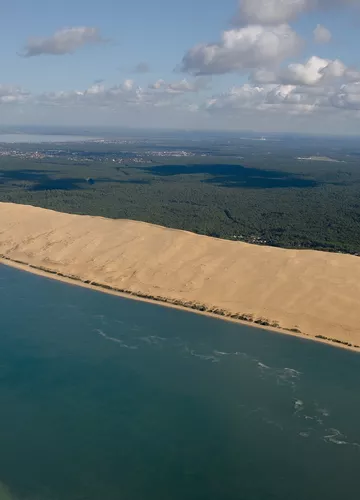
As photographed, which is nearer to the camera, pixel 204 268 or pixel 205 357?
pixel 205 357

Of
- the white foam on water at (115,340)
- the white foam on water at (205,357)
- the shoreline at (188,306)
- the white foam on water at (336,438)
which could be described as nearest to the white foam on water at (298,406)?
the white foam on water at (336,438)

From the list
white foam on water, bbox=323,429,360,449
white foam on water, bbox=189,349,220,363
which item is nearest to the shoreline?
white foam on water, bbox=189,349,220,363

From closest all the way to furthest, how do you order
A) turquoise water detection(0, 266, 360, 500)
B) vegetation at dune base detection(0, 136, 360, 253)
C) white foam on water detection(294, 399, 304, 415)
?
1. turquoise water detection(0, 266, 360, 500)
2. white foam on water detection(294, 399, 304, 415)
3. vegetation at dune base detection(0, 136, 360, 253)

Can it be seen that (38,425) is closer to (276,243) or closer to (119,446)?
(119,446)

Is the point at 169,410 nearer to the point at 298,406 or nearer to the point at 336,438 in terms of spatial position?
the point at 298,406

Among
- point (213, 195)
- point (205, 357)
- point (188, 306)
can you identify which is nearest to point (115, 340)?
point (205, 357)

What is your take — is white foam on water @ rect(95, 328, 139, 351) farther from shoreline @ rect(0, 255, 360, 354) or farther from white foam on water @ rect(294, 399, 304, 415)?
white foam on water @ rect(294, 399, 304, 415)

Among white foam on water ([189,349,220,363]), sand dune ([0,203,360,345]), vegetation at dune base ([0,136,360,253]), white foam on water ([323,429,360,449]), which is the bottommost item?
white foam on water ([323,429,360,449])
